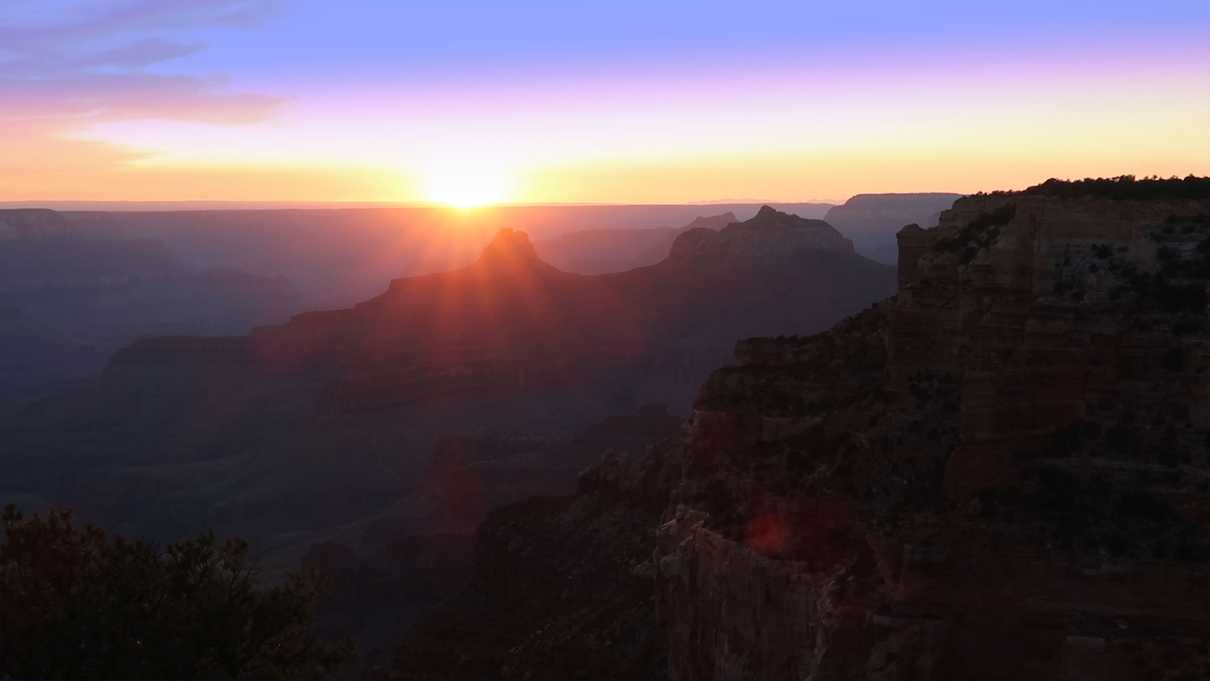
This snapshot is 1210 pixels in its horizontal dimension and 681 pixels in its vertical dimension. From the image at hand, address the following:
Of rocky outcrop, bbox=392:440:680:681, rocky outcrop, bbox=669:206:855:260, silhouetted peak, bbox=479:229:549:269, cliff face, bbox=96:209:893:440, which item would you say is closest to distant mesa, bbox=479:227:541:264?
silhouetted peak, bbox=479:229:549:269

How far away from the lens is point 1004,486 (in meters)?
16.6

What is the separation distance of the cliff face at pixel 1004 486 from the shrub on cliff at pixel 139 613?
727 centimetres

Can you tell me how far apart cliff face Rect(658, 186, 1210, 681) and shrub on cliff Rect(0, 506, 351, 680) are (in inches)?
286

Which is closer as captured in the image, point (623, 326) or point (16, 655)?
point (16, 655)

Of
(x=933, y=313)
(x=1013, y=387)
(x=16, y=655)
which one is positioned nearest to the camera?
(x=16, y=655)

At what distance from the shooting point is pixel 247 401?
108 meters

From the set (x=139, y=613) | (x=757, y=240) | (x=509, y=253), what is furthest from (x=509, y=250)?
(x=139, y=613)

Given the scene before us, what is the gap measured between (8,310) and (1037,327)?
627 feet

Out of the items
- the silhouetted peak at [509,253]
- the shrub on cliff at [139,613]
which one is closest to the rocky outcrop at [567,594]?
the shrub on cliff at [139,613]

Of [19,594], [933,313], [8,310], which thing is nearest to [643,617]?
[933,313]

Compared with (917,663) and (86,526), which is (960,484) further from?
(86,526)

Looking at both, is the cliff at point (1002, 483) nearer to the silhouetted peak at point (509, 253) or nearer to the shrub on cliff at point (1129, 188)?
the shrub on cliff at point (1129, 188)

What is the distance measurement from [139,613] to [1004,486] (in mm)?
12262

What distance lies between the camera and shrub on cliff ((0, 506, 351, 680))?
13625 mm
